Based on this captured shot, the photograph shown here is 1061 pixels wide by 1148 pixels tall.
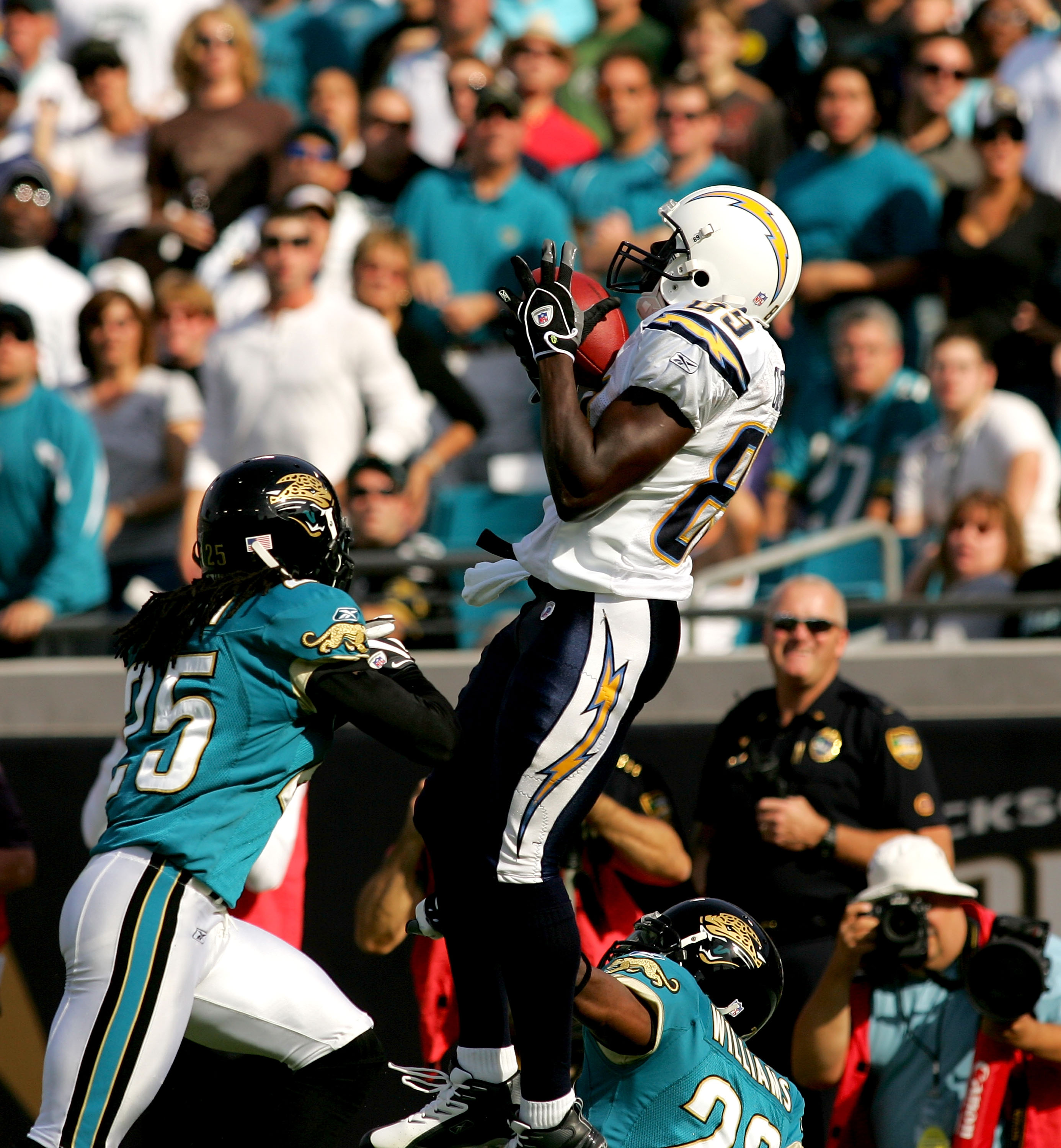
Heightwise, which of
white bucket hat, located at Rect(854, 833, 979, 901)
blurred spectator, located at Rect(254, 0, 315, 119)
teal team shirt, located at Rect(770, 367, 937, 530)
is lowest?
white bucket hat, located at Rect(854, 833, 979, 901)

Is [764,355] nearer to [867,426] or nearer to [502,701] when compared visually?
[502,701]

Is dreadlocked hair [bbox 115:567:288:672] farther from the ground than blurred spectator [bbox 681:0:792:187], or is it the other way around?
blurred spectator [bbox 681:0:792:187]

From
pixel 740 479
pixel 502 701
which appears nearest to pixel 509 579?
pixel 502 701

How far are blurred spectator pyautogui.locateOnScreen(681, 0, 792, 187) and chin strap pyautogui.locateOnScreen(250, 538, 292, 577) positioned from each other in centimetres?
516

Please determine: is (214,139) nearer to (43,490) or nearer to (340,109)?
(340,109)

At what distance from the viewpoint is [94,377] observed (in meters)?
8.10

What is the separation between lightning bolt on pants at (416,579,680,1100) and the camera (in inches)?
151

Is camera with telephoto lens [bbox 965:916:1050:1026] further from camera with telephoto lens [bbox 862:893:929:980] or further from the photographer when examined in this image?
camera with telephoto lens [bbox 862:893:929:980]

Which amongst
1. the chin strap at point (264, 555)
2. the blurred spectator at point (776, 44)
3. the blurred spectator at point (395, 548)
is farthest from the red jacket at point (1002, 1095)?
the blurred spectator at point (776, 44)

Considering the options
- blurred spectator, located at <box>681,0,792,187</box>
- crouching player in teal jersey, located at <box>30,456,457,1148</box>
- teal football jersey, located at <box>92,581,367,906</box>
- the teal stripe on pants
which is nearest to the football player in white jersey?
crouching player in teal jersey, located at <box>30,456,457,1148</box>

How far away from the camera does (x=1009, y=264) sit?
297 inches

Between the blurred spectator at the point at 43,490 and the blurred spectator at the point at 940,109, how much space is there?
4148mm

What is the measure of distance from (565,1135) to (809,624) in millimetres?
2213

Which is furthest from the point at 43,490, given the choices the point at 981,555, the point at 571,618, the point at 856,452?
the point at 571,618
